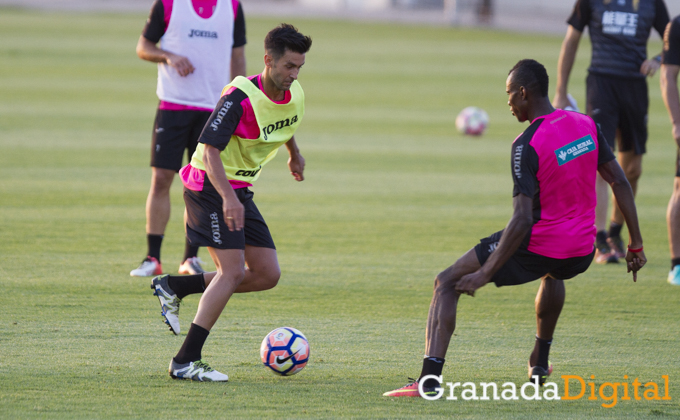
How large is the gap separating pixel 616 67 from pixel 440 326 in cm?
458

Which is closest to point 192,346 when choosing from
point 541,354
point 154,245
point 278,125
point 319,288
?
point 278,125

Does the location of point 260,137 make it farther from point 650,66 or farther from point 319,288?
point 650,66

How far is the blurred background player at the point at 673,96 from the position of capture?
732 centimetres

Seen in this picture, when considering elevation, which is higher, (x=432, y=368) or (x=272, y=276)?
(x=272, y=276)

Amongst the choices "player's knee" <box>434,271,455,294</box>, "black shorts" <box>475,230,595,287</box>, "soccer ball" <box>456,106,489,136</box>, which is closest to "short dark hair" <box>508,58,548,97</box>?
"black shorts" <box>475,230,595,287</box>

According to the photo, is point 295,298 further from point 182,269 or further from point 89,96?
point 89,96

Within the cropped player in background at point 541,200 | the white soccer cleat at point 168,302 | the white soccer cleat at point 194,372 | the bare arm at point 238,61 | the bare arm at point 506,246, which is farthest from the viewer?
the bare arm at point 238,61

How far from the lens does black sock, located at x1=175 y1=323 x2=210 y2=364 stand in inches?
189

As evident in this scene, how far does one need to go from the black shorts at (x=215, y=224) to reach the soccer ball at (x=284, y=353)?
0.59 m

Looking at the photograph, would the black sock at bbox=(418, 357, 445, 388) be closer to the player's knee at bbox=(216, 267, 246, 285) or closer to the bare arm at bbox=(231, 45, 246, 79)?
the player's knee at bbox=(216, 267, 246, 285)

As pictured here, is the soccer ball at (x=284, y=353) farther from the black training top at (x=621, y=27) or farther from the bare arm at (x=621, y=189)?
the black training top at (x=621, y=27)

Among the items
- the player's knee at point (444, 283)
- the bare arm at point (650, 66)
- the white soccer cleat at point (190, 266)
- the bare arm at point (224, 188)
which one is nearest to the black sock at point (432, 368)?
the player's knee at point (444, 283)

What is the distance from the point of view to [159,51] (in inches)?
292

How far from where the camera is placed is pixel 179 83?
293 inches
